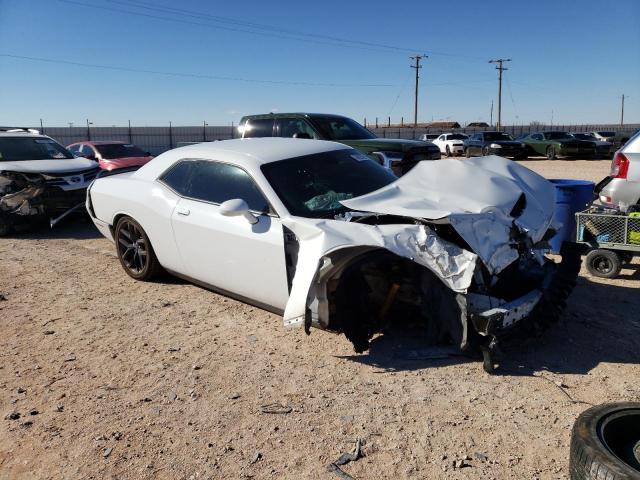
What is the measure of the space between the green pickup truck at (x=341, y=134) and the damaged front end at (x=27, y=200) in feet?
12.3

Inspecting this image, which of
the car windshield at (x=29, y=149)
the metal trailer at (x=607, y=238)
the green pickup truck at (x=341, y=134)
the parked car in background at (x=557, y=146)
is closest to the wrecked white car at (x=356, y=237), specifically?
the metal trailer at (x=607, y=238)

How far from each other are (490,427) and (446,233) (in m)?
1.25

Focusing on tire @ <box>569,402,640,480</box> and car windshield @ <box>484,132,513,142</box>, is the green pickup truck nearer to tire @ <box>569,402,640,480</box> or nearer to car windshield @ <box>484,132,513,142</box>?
tire @ <box>569,402,640,480</box>

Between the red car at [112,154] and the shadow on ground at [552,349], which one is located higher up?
the red car at [112,154]

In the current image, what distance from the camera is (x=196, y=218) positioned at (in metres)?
4.61

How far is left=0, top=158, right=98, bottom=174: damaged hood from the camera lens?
8438 millimetres

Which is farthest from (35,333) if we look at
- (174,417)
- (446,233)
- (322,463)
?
(446,233)

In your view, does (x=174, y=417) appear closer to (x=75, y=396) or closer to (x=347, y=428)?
(x=75, y=396)

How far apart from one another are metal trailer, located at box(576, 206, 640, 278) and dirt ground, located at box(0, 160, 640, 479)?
720 mm

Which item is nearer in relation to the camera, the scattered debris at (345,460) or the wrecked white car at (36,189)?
the scattered debris at (345,460)

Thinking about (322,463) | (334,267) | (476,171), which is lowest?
(322,463)

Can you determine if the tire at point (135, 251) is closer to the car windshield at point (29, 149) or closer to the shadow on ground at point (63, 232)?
the shadow on ground at point (63, 232)

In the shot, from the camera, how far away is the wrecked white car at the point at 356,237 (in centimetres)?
338

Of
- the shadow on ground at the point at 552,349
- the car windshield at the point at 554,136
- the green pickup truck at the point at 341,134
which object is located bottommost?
the shadow on ground at the point at 552,349
